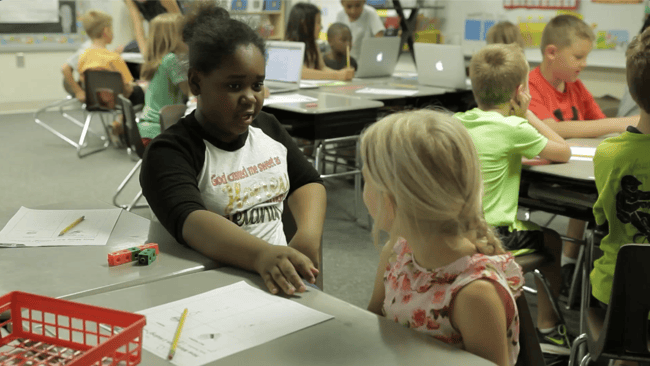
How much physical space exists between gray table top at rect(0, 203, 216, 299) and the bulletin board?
649cm

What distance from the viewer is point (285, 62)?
4082mm

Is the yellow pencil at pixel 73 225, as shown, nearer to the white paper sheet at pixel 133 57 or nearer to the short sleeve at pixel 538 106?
the short sleeve at pixel 538 106

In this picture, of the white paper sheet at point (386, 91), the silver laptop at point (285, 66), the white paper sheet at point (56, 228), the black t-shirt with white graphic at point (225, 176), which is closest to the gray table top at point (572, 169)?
the black t-shirt with white graphic at point (225, 176)

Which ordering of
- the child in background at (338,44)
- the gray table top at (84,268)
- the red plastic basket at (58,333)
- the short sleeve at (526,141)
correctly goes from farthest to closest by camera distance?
the child in background at (338,44) → the short sleeve at (526,141) → the gray table top at (84,268) → the red plastic basket at (58,333)

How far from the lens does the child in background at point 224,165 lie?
1.35 m

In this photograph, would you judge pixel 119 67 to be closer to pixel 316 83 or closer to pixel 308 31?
pixel 308 31

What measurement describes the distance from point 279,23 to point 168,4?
174 cm

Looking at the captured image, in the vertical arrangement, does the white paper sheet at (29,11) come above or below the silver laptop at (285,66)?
above

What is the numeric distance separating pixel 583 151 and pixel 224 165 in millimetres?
1512

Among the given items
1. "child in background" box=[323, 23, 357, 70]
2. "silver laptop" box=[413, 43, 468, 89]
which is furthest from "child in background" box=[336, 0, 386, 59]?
"silver laptop" box=[413, 43, 468, 89]

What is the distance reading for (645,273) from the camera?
4.32ft

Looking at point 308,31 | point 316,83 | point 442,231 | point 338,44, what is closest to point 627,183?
point 442,231

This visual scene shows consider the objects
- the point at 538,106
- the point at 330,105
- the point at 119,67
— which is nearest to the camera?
the point at 538,106

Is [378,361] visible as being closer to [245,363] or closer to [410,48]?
[245,363]
